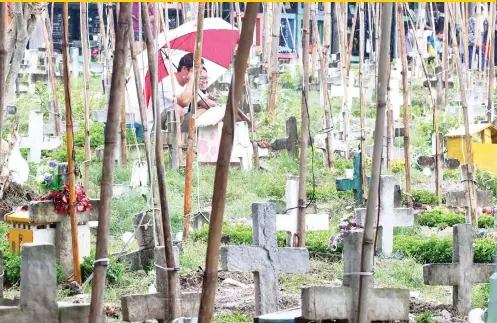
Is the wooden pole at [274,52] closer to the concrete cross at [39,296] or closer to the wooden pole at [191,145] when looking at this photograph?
the wooden pole at [191,145]

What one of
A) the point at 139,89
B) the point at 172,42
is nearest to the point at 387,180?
the point at 139,89

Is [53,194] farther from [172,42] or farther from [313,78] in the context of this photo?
[313,78]

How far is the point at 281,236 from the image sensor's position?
7.44 m

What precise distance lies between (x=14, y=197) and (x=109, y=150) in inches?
245

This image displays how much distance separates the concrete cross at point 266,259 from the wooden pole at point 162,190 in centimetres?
38

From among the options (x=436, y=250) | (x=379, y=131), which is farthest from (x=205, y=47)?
(x=379, y=131)

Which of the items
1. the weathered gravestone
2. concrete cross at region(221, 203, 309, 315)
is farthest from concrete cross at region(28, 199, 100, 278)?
the weathered gravestone

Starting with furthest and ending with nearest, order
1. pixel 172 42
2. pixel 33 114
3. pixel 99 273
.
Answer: pixel 172 42, pixel 33 114, pixel 99 273

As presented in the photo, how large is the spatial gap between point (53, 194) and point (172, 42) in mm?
6889

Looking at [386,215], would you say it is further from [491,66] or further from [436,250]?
[491,66]

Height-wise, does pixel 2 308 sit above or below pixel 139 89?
below

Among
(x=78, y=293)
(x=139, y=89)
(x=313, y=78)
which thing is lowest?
(x=78, y=293)

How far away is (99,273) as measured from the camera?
3219 mm

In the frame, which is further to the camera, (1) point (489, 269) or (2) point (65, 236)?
(2) point (65, 236)
